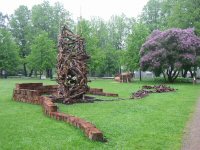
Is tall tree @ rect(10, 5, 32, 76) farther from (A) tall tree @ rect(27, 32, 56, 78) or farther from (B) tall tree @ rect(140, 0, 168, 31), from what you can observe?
(B) tall tree @ rect(140, 0, 168, 31)

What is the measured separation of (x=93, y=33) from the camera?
195ft

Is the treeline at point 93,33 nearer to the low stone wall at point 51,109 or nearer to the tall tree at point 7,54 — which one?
the tall tree at point 7,54

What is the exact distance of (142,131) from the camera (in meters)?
10.7

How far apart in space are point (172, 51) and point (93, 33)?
2310 centimetres

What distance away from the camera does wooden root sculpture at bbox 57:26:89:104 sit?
19203 millimetres

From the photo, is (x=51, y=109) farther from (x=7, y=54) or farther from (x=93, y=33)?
(x=93, y=33)

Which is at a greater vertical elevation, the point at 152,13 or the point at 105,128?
the point at 152,13

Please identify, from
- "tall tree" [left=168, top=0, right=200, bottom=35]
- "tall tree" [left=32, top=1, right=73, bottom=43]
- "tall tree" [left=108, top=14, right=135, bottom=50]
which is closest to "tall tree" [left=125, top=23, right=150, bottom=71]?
"tall tree" [left=168, top=0, right=200, bottom=35]

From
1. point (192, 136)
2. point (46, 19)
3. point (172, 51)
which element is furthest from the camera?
point (46, 19)

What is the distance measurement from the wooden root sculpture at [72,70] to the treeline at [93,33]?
21.0 meters

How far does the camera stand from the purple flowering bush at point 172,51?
3766cm

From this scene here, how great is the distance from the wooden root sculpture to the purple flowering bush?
19270 millimetres

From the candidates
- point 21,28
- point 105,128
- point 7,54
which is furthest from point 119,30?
point 105,128

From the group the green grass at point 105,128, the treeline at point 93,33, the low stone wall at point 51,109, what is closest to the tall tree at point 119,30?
the treeline at point 93,33
